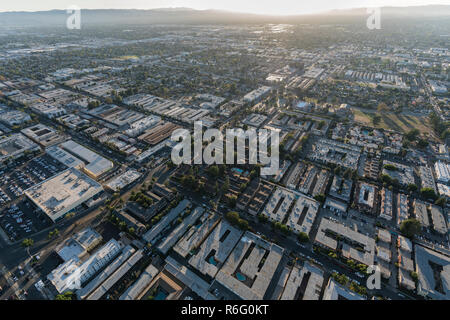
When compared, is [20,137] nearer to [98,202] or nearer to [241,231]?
[98,202]

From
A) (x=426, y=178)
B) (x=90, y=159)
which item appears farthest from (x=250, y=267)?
(x=426, y=178)

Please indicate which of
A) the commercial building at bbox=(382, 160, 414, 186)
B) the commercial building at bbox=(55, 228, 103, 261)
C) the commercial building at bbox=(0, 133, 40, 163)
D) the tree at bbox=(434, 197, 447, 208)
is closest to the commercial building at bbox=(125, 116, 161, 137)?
the commercial building at bbox=(0, 133, 40, 163)

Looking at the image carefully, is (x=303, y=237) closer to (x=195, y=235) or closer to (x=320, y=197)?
(x=320, y=197)
